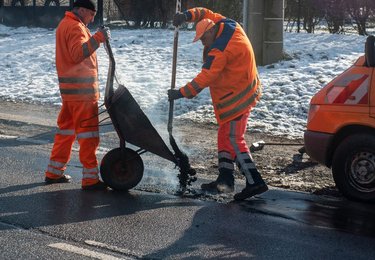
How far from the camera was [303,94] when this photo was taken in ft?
41.2

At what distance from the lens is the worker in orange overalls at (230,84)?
7094 mm

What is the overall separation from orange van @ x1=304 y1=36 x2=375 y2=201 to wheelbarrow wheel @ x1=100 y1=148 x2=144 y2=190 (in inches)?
70.7

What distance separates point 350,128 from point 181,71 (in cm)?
839

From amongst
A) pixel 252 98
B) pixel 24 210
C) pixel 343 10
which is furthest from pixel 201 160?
pixel 343 10

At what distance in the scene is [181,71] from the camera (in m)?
15.4

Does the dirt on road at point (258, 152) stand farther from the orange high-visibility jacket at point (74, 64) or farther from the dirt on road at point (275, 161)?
the orange high-visibility jacket at point (74, 64)

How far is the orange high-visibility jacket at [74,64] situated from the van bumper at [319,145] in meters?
2.19

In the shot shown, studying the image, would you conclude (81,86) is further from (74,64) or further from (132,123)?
(132,123)

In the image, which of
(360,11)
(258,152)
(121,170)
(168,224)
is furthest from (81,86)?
(360,11)

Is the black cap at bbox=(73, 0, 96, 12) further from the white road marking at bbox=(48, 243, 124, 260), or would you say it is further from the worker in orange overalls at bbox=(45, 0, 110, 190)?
the white road marking at bbox=(48, 243, 124, 260)

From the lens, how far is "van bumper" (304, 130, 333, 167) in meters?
7.45

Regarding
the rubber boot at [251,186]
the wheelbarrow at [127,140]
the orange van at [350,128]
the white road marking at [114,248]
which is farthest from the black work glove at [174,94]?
the white road marking at [114,248]

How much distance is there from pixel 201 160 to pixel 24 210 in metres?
3.13

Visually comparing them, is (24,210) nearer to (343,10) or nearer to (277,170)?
(277,170)
